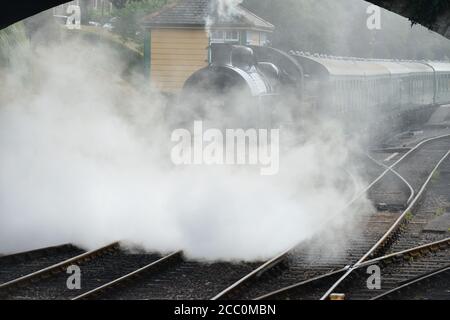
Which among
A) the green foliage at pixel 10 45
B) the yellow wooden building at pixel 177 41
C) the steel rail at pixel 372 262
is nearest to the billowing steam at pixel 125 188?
the green foliage at pixel 10 45

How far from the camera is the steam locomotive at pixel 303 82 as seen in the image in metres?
14.5

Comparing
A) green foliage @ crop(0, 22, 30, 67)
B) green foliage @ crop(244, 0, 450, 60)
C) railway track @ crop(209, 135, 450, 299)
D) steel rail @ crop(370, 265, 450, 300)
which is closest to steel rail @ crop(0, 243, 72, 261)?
railway track @ crop(209, 135, 450, 299)

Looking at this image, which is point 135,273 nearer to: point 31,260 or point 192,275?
point 192,275

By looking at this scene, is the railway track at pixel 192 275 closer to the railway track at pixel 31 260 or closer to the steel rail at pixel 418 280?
the railway track at pixel 31 260

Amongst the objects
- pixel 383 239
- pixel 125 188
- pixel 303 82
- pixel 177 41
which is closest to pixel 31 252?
pixel 125 188

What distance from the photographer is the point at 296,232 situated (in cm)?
1113

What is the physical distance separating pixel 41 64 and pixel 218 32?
4.79 m

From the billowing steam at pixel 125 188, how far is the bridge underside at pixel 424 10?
314 cm

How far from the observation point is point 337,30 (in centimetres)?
2434

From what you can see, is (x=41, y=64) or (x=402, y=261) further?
(x=41, y=64)

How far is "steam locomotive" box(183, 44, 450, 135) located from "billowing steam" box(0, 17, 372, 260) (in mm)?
440
